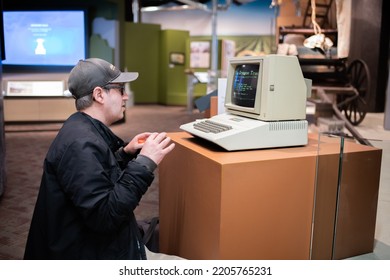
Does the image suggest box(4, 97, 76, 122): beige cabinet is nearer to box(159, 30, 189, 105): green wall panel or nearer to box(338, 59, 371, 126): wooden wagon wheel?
box(159, 30, 189, 105): green wall panel

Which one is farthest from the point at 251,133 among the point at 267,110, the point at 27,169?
the point at 27,169

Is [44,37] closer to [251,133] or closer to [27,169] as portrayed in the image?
[27,169]

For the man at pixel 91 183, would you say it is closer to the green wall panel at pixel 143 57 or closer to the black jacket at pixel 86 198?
the black jacket at pixel 86 198

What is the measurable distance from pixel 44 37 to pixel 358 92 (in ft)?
17.8

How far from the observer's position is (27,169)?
4.84m

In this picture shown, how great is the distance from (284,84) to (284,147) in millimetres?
286

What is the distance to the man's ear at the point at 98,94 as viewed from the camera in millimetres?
1559

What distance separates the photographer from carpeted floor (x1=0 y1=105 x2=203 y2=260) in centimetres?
300

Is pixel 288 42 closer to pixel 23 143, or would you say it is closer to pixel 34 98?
pixel 23 143

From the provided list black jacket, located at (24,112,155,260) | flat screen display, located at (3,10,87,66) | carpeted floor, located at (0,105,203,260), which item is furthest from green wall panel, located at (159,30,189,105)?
black jacket, located at (24,112,155,260)

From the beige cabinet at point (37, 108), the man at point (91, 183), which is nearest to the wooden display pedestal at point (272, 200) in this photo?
the man at point (91, 183)

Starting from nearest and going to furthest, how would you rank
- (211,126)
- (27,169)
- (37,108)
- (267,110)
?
1. (267,110)
2. (211,126)
3. (27,169)
4. (37,108)

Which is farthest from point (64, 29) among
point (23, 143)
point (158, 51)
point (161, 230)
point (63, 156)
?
point (63, 156)

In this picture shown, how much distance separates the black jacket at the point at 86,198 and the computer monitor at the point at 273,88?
25.5 inches
